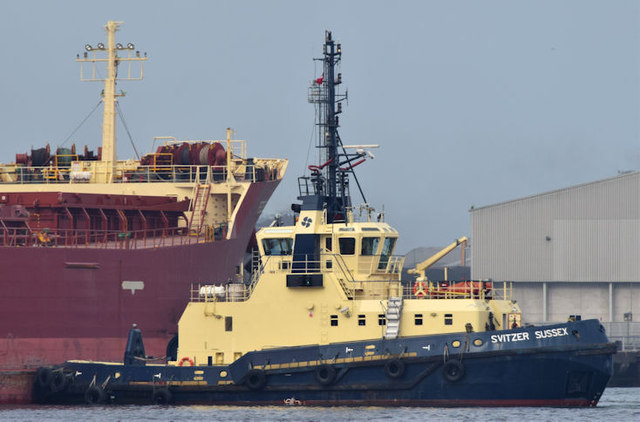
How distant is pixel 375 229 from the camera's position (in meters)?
34.3

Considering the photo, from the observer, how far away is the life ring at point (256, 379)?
3306cm

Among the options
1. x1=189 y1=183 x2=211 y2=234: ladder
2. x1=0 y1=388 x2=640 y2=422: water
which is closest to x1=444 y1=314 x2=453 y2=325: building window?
x1=0 y1=388 x2=640 y2=422: water

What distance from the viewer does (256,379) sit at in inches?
1305

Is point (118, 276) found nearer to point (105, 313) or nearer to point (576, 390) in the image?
point (105, 313)

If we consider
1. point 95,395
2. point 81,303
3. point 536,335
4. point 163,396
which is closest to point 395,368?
point 536,335

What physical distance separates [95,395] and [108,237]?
27.1ft

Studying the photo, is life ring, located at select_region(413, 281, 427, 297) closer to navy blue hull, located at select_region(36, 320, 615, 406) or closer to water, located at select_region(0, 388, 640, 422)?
navy blue hull, located at select_region(36, 320, 615, 406)

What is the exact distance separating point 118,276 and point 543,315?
2706cm

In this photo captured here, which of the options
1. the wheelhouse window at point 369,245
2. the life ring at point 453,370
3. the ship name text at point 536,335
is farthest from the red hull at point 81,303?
the ship name text at point 536,335

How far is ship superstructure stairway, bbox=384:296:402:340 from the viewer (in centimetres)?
3250

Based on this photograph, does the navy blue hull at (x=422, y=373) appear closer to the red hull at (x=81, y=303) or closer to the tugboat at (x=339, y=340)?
the tugboat at (x=339, y=340)

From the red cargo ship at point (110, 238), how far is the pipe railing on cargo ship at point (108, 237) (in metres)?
0.04

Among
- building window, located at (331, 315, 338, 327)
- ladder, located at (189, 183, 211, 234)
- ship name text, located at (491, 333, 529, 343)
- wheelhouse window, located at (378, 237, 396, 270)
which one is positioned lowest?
ship name text, located at (491, 333, 529, 343)

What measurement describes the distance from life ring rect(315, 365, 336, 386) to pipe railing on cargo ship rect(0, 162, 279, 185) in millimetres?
12597
